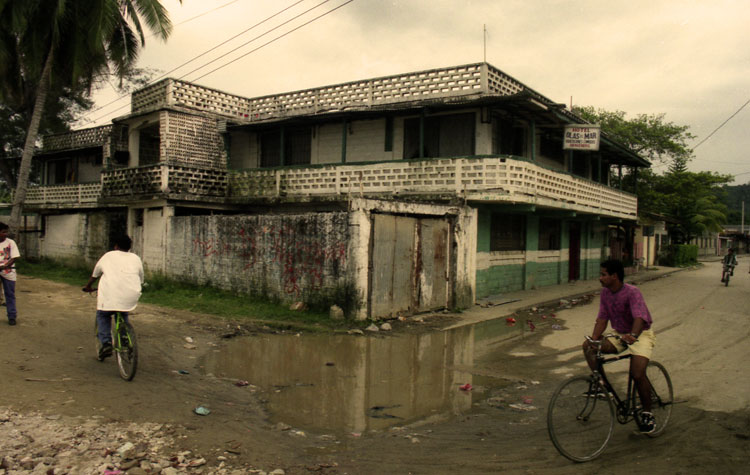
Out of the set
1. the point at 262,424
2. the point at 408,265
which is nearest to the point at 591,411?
the point at 262,424

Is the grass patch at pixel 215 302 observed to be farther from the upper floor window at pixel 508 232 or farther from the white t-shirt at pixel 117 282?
the upper floor window at pixel 508 232

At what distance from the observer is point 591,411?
14.9ft

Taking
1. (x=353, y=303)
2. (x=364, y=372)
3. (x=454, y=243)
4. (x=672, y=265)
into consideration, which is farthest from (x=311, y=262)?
(x=672, y=265)

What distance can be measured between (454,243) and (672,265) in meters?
27.3

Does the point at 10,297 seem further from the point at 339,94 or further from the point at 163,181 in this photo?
the point at 339,94

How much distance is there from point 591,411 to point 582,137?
1277 cm

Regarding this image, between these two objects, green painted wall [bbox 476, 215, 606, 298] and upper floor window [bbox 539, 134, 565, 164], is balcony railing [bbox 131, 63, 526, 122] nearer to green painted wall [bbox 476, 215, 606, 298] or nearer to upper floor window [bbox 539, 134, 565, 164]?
upper floor window [bbox 539, 134, 565, 164]

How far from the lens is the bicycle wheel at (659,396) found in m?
4.74

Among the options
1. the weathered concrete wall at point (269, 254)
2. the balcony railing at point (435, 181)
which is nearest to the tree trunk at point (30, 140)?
the weathered concrete wall at point (269, 254)

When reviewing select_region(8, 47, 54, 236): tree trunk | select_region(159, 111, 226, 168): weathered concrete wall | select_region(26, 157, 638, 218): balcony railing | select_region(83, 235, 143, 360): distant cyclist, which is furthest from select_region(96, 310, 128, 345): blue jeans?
select_region(8, 47, 54, 236): tree trunk

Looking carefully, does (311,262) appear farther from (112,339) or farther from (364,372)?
(112,339)

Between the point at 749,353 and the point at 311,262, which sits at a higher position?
the point at 311,262

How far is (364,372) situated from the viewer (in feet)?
23.8

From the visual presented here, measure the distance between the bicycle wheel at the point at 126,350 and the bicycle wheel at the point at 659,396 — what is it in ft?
17.4
